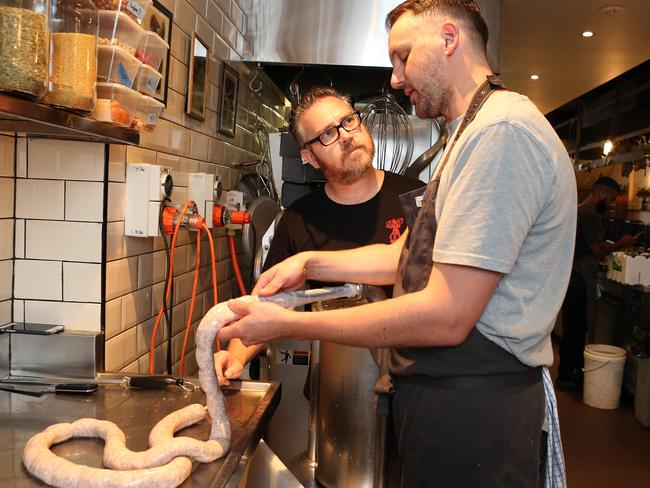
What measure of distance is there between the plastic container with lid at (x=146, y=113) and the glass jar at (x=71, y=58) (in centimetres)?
27

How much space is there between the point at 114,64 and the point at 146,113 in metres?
0.20

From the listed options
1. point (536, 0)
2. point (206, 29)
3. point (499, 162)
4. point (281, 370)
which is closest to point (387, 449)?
point (281, 370)

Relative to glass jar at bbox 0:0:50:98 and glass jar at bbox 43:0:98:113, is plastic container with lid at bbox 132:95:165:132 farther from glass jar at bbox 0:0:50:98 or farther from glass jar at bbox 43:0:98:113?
glass jar at bbox 0:0:50:98

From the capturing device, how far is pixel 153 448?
1.00 m

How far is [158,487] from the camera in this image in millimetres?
912

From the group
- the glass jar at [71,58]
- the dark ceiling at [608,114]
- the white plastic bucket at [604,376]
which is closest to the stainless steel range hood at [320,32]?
the glass jar at [71,58]

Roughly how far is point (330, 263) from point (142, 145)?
1.87ft

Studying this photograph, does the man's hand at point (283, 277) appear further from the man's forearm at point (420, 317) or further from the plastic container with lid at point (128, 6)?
the plastic container with lid at point (128, 6)

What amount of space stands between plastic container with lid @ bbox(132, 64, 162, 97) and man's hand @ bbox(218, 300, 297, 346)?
57 centimetres

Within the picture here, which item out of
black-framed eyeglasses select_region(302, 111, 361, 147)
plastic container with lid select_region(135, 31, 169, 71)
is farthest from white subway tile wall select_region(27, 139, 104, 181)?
black-framed eyeglasses select_region(302, 111, 361, 147)

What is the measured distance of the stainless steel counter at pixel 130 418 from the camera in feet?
3.30

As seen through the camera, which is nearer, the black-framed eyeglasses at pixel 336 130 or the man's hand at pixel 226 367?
the man's hand at pixel 226 367

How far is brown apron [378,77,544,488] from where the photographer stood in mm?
1126

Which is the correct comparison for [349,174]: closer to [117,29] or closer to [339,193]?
[339,193]
